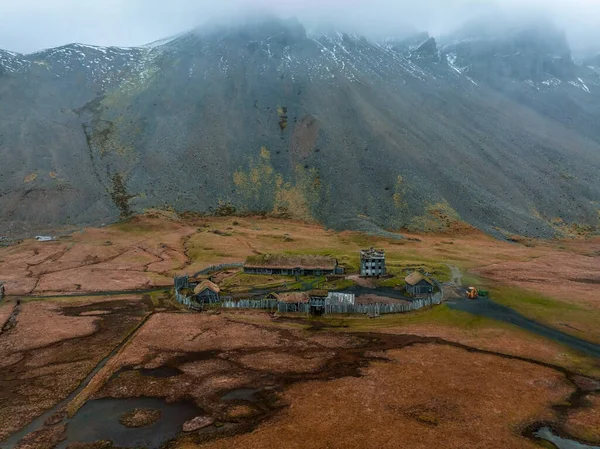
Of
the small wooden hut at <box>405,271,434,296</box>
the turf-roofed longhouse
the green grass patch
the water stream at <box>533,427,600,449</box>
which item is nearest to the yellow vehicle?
the green grass patch

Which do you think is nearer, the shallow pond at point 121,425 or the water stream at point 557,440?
the water stream at point 557,440

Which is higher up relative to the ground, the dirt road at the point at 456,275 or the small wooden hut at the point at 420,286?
the small wooden hut at the point at 420,286

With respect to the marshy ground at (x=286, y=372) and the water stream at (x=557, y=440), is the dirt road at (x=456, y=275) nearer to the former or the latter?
the marshy ground at (x=286, y=372)

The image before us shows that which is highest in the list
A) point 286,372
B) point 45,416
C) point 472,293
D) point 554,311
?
point 472,293

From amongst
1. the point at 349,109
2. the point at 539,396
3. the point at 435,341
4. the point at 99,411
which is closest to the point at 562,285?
the point at 435,341

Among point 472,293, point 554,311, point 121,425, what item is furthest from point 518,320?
point 121,425

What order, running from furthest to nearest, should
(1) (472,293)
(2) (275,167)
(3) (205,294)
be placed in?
1. (2) (275,167)
2. (1) (472,293)
3. (3) (205,294)

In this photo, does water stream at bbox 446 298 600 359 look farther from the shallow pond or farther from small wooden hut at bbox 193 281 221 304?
the shallow pond

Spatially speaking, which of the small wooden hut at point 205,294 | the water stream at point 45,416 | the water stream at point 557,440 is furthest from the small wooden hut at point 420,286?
the water stream at point 45,416

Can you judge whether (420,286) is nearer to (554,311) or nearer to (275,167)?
(554,311)
